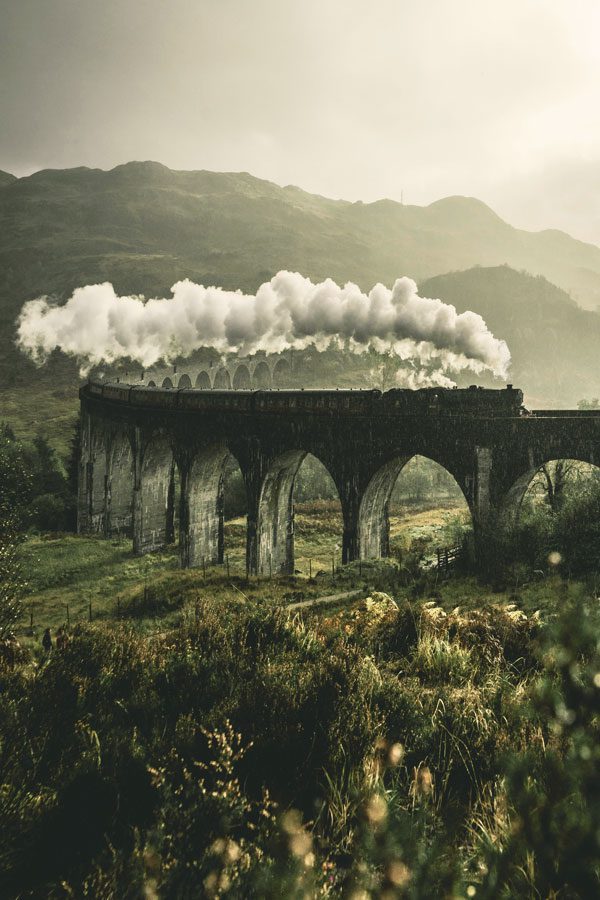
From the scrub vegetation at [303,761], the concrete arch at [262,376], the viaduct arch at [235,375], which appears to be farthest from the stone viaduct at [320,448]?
the concrete arch at [262,376]

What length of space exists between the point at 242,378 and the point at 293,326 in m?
39.4

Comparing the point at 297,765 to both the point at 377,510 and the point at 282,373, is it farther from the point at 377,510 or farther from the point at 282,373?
the point at 282,373

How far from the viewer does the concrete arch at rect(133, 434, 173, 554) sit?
31770 mm

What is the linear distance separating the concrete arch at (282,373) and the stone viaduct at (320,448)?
57.3m

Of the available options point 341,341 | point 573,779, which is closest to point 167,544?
point 341,341

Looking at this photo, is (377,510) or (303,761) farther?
(377,510)

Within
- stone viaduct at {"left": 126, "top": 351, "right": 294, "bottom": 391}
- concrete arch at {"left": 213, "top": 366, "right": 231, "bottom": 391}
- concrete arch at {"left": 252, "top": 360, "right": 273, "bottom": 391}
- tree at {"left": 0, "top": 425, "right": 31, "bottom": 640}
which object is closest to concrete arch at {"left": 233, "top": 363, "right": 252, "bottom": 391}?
stone viaduct at {"left": 126, "top": 351, "right": 294, "bottom": 391}

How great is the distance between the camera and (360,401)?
74.1 feet

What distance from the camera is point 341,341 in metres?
41.6

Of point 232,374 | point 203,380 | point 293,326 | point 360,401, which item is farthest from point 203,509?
point 232,374

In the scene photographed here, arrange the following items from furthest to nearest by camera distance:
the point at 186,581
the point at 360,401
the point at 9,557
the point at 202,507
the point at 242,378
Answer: the point at 242,378, the point at 202,507, the point at 360,401, the point at 186,581, the point at 9,557

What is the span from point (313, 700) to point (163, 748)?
4.54 feet

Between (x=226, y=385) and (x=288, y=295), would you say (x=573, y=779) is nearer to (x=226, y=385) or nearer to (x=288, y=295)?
(x=288, y=295)

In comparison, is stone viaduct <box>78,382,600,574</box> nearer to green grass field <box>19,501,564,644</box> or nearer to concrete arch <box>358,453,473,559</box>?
concrete arch <box>358,453,473,559</box>
